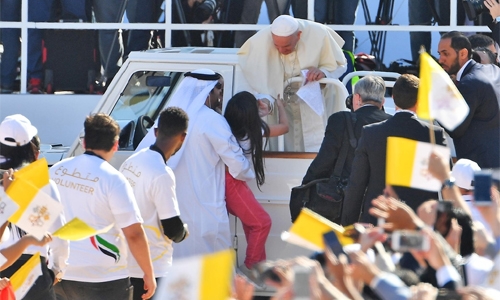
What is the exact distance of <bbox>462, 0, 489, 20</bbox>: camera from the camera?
7328 mm

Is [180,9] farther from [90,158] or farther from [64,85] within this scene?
[90,158]

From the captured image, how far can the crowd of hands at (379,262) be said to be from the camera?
8.85 ft

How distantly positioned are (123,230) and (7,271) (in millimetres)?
543

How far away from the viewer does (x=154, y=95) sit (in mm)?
6480

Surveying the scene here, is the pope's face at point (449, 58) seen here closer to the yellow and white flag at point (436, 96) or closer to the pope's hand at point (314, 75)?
the pope's hand at point (314, 75)

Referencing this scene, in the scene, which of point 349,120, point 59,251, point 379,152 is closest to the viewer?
point 59,251

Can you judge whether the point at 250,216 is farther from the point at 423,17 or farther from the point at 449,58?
the point at 423,17

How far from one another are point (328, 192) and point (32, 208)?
2.23m

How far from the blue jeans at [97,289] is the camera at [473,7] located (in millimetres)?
3809

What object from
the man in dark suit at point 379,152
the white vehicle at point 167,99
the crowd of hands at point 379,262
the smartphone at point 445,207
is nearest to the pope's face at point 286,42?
the white vehicle at point 167,99

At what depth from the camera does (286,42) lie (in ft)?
20.4

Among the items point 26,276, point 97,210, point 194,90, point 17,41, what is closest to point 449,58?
point 194,90

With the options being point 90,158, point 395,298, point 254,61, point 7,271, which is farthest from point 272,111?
point 395,298

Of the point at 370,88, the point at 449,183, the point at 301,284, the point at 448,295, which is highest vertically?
the point at 370,88
